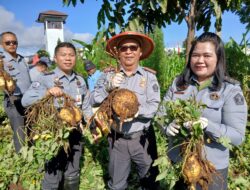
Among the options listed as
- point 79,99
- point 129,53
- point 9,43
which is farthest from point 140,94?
point 9,43

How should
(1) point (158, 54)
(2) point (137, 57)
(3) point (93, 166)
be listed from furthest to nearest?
(1) point (158, 54), (3) point (93, 166), (2) point (137, 57)

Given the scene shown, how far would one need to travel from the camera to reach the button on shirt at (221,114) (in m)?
1.65

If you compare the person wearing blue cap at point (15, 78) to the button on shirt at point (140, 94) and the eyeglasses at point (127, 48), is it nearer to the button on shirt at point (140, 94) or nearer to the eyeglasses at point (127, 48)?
the button on shirt at point (140, 94)

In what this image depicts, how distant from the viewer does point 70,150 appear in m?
2.58

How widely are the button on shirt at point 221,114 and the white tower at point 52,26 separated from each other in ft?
81.0

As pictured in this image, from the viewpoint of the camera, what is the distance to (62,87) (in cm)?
254

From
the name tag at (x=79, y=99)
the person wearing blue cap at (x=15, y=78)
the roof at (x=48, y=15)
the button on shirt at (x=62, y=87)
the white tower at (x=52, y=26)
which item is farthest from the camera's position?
the roof at (x=48, y=15)

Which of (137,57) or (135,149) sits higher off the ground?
(137,57)

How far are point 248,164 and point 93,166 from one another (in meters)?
1.93

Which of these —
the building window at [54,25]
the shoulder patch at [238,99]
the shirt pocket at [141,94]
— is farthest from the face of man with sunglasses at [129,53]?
the building window at [54,25]

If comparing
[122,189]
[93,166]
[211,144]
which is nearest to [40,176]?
[93,166]

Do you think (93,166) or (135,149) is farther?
(93,166)

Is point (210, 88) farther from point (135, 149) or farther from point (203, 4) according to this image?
point (203, 4)

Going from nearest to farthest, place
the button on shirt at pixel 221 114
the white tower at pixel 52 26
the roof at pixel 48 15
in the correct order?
the button on shirt at pixel 221 114 → the white tower at pixel 52 26 → the roof at pixel 48 15
